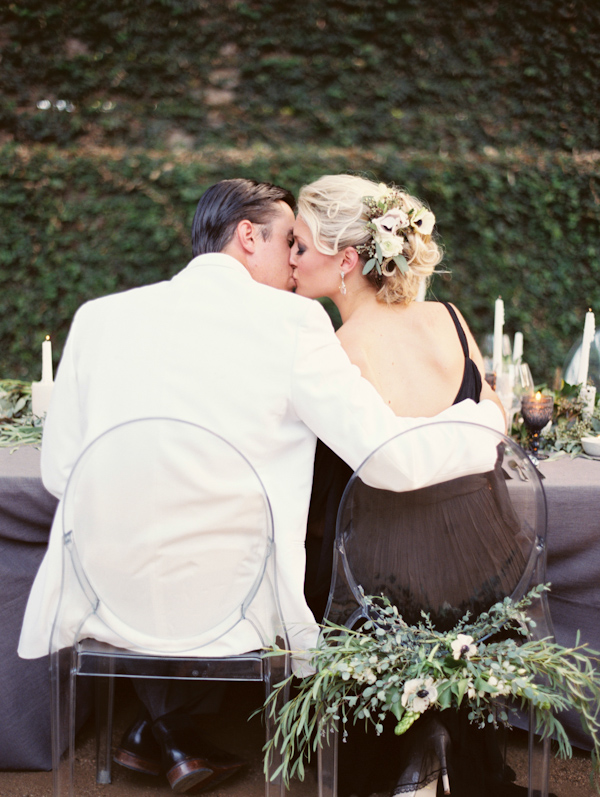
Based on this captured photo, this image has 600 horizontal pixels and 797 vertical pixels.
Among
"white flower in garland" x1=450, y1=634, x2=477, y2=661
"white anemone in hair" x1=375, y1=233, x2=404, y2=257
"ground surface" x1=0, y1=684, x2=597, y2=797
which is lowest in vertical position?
"ground surface" x1=0, y1=684, x2=597, y2=797

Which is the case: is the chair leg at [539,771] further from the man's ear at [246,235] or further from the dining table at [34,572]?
the man's ear at [246,235]

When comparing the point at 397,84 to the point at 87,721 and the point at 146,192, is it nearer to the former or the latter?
the point at 146,192

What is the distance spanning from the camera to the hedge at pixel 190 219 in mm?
5062

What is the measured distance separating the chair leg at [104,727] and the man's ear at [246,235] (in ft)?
3.99

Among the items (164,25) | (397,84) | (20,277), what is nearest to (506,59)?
(397,84)

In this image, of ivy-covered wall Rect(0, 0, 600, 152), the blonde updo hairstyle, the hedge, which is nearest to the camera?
the blonde updo hairstyle

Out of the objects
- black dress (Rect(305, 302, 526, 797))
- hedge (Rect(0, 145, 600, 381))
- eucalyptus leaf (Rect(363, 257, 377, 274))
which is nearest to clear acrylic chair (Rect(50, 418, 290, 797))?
black dress (Rect(305, 302, 526, 797))

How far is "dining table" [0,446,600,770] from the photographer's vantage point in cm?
180

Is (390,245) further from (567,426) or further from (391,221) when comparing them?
(567,426)

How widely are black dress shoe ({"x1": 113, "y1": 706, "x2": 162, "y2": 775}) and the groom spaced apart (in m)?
0.51

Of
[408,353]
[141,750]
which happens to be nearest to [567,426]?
[408,353]

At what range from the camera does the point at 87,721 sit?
2191mm

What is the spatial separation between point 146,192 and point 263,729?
12.9ft

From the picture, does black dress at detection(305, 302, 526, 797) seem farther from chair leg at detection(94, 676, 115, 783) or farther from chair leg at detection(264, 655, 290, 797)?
chair leg at detection(94, 676, 115, 783)
